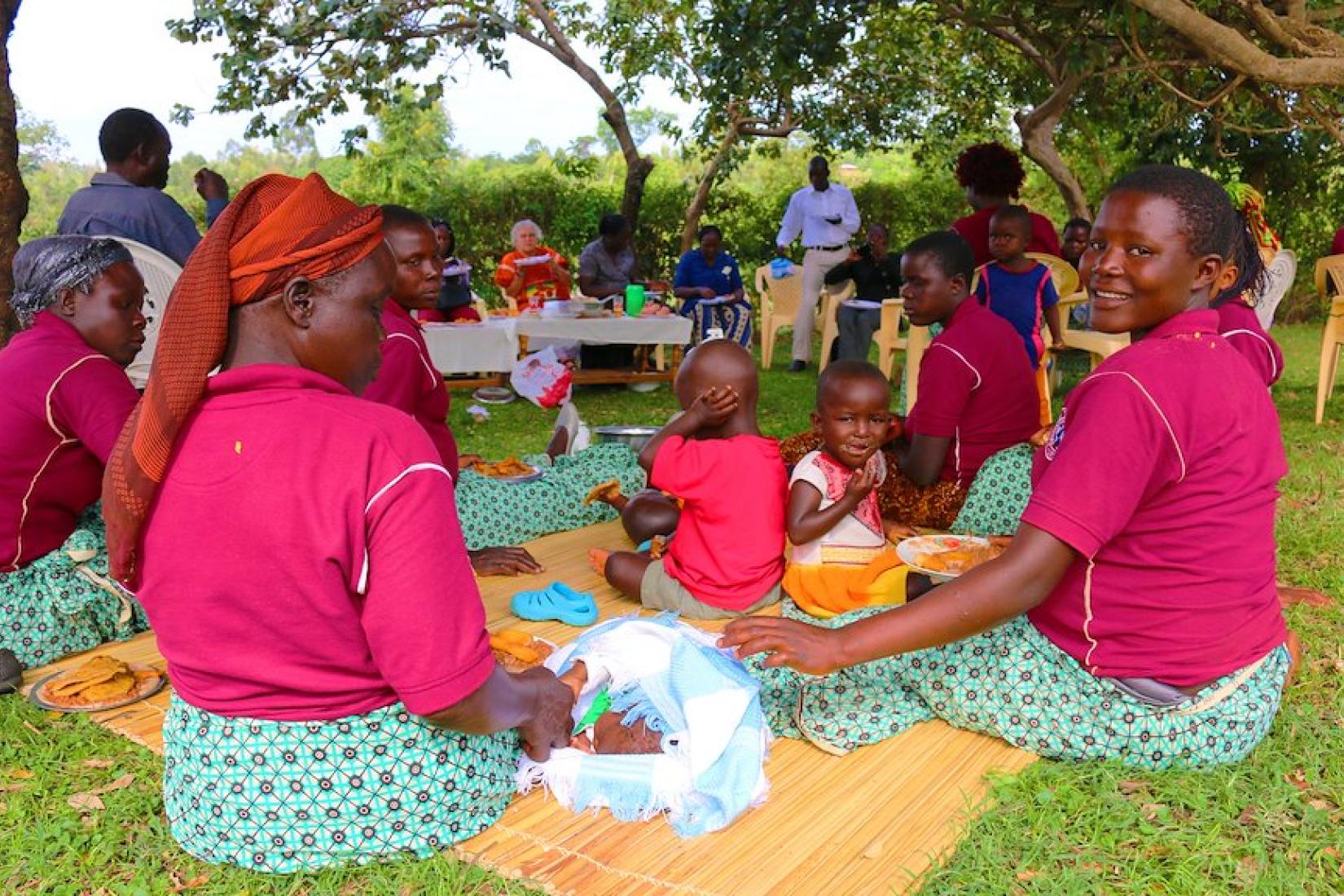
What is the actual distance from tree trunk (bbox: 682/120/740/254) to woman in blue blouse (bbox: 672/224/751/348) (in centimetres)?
261

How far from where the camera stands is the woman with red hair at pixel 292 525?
1.90 metres

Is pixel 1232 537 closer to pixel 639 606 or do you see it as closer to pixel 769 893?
pixel 769 893

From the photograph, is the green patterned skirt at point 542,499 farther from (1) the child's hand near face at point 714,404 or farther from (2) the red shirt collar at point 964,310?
(2) the red shirt collar at point 964,310

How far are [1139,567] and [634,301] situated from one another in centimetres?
744

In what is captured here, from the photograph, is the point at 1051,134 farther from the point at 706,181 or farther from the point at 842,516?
the point at 842,516

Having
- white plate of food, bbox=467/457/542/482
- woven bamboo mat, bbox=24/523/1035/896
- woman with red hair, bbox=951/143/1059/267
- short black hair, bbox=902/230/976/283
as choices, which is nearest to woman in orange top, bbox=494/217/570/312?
woman with red hair, bbox=951/143/1059/267

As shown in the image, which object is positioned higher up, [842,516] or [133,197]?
[133,197]

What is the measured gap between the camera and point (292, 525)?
6.27 feet

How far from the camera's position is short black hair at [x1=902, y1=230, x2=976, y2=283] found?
457 centimetres

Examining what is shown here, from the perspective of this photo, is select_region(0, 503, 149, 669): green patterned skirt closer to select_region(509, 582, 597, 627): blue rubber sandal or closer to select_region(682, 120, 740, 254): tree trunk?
select_region(509, 582, 597, 627): blue rubber sandal

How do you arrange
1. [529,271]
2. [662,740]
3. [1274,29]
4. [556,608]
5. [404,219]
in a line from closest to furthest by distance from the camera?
[662,740] → [556,608] → [404,219] → [1274,29] → [529,271]

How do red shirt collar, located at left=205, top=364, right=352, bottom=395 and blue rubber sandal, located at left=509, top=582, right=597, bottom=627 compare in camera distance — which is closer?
red shirt collar, located at left=205, top=364, right=352, bottom=395

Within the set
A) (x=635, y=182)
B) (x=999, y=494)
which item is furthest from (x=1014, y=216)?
(x=635, y=182)

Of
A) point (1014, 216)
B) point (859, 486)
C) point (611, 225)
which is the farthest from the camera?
point (611, 225)
